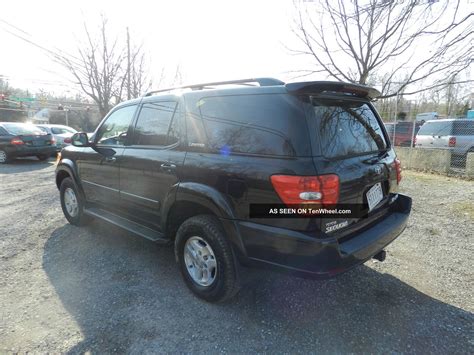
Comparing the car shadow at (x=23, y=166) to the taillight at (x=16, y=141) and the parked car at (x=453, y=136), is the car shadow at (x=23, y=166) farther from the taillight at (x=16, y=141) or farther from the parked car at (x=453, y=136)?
the parked car at (x=453, y=136)

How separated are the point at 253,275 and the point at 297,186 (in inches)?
40.3

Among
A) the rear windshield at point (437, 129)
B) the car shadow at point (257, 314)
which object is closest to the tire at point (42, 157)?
the car shadow at point (257, 314)

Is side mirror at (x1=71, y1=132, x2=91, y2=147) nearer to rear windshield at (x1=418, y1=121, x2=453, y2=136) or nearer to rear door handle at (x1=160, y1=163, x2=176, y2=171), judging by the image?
rear door handle at (x1=160, y1=163, x2=176, y2=171)

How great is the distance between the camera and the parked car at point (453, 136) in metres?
10.4

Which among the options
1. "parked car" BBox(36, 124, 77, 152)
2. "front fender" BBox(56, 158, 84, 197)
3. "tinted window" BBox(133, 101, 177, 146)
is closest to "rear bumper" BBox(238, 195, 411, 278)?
"tinted window" BBox(133, 101, 177, 146)

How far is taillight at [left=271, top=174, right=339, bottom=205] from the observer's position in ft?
6.40

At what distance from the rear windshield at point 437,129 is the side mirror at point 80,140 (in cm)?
1212

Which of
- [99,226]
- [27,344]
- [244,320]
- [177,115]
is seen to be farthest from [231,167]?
[99,226]

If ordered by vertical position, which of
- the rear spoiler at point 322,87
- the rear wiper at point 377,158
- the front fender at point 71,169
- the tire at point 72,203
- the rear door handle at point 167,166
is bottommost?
the tire at point 72,203

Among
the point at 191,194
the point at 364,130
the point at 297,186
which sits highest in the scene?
the point at 364,130

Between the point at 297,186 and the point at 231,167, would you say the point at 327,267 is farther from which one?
the point at 231,167

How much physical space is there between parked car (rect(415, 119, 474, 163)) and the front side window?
10.5 metres

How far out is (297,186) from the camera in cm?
196

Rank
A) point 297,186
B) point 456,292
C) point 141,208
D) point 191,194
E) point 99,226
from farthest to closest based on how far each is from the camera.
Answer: point 99,226, point 141,208, point 456,292, point 191,194, point 297,186
